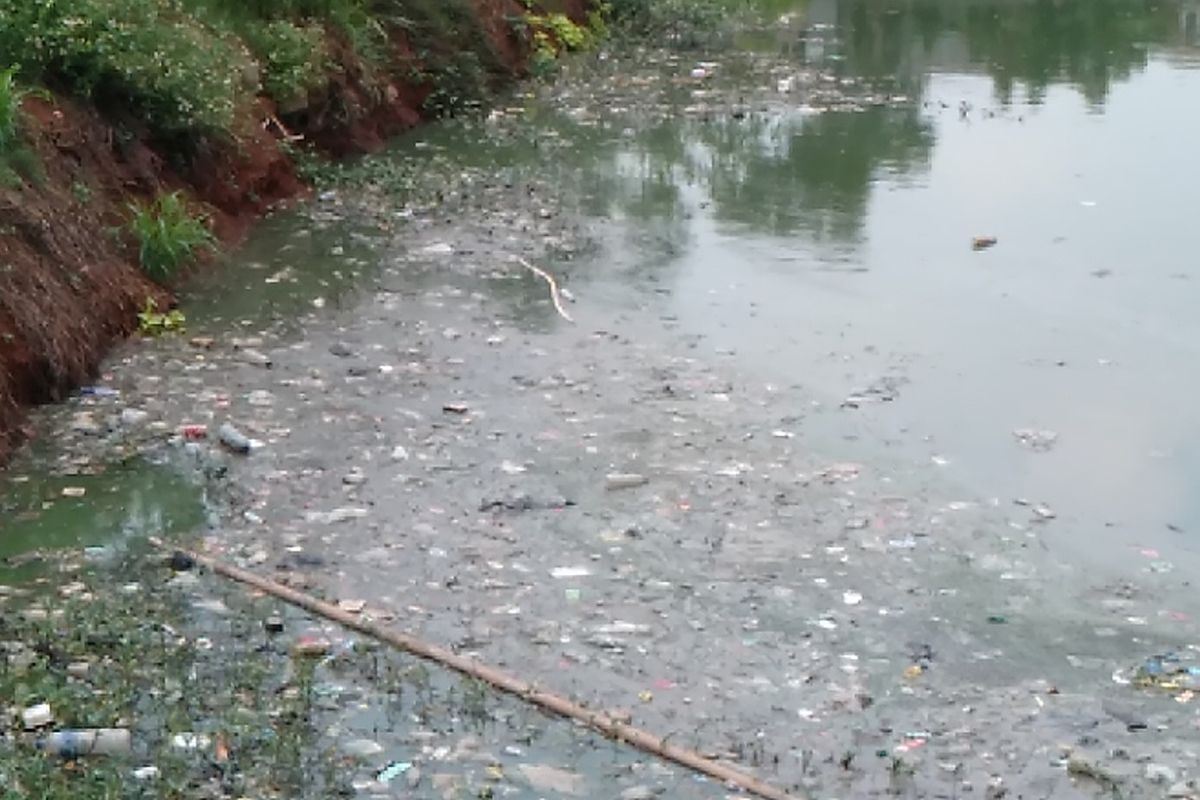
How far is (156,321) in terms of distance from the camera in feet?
25.1

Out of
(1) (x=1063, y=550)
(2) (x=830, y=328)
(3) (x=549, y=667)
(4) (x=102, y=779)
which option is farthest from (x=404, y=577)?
(2) (x=830, y=328)

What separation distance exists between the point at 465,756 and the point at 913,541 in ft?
7.06

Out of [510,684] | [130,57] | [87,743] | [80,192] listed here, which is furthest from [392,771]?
[130,57]

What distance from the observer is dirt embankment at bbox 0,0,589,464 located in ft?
21.4

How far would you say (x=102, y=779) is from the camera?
3723 millimetres

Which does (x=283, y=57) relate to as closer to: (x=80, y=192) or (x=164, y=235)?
(x=164, y=235)

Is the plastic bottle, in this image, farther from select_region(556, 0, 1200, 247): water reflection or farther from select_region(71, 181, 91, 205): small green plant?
select_region(556, 0, 1200, 247): water reflection

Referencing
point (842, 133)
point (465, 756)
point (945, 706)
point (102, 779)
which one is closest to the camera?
point (102, 779)

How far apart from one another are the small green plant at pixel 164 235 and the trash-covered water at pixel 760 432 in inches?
13.2

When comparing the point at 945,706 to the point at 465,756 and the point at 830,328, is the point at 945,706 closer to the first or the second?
the point at 465,756

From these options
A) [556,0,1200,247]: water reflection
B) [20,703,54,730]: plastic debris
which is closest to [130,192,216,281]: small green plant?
[556,0,1200,247]: water reflection

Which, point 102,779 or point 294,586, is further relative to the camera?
point 294,586

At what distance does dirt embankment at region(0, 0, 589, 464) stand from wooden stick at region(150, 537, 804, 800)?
5.38 feet

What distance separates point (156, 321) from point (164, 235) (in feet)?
2.33
